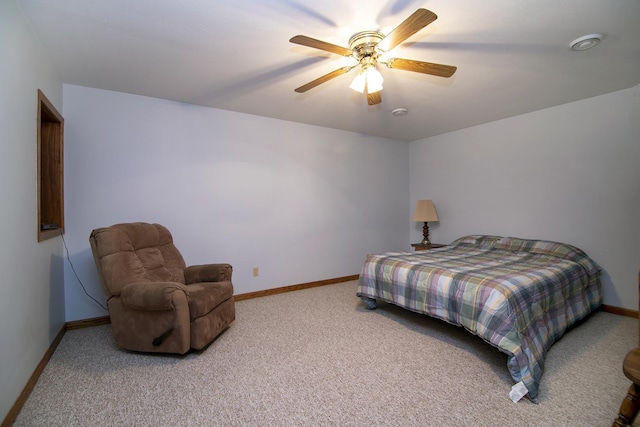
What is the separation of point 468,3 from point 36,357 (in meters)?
3.50

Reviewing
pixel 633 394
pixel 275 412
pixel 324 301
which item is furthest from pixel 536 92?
pixel 275 412

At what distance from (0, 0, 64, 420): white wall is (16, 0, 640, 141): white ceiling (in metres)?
0.24

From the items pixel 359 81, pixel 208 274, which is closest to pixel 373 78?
pixel 359 81

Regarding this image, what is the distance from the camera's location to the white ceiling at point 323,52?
1800 mm

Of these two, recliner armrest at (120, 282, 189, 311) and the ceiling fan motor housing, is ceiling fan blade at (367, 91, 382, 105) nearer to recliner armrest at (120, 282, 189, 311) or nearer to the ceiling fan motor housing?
the ceiling fan motor housing

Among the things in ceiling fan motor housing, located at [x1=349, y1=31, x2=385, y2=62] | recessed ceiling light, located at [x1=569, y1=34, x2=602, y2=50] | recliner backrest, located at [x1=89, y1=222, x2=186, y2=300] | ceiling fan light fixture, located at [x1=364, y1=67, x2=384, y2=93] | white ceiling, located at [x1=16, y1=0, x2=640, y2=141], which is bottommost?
recliner backrest, located at [x1=89, y1=222, x2=186, y2=300]

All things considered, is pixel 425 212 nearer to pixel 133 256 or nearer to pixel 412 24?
pixel 412 24

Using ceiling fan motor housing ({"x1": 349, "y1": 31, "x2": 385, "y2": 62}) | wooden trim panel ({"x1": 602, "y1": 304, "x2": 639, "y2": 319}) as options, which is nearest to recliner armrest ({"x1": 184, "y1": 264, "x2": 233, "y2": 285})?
ceiling fan motor housing ({"x1": 349, "y1": 31, "x2": 385, "y2": 62})

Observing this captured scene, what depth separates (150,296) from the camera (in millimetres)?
2121

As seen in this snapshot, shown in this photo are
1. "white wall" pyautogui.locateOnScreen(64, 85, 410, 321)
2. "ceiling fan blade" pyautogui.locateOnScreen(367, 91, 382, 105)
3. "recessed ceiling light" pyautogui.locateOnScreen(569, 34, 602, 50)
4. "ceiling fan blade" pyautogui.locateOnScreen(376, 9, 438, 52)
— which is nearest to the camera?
"ceiling fan blade" pyautogui.locateOnScreen(376, 9, 438, 52)

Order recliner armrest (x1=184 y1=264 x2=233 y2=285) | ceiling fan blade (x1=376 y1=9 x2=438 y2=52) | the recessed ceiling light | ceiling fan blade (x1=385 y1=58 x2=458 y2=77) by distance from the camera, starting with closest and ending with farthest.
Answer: ceiling fan blade (x1=376 y1=9 x2=438 y2=52)
ceiling fan blade (x1=385 y1=58 x2=458 y2=77)
the recessed ceiling light
recliner armrest (x1=184 y1=264 x2=233 y2=285)

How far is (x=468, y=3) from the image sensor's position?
176 centimetres

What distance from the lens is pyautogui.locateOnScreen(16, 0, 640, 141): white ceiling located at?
1.80m

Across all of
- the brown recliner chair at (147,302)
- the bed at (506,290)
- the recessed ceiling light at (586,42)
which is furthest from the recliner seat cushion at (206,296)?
the recessed ceiling light at (586,42)
